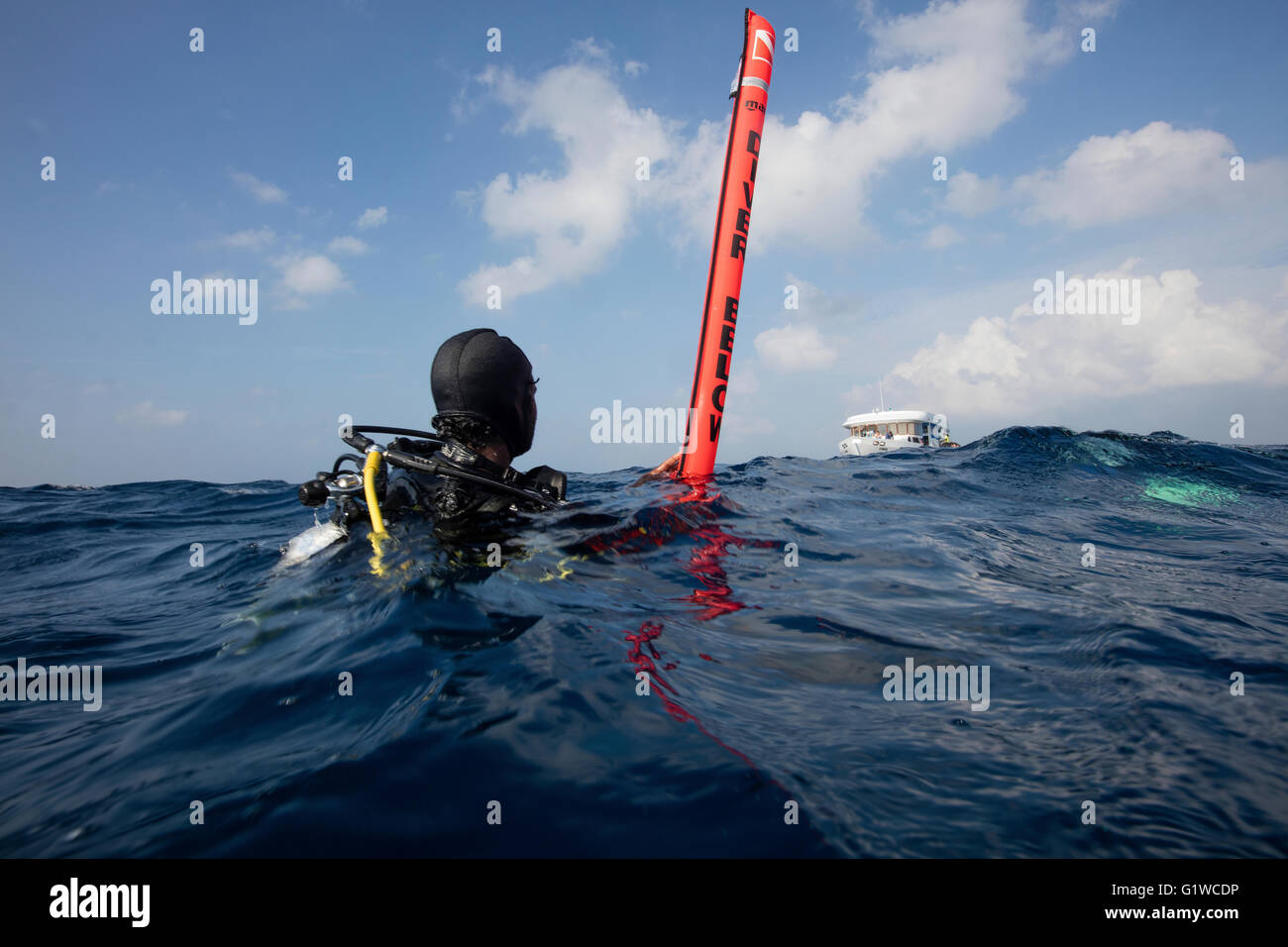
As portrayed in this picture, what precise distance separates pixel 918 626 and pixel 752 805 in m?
2.51

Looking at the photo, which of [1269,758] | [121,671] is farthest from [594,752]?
[121,671]

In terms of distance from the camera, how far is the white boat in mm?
36906

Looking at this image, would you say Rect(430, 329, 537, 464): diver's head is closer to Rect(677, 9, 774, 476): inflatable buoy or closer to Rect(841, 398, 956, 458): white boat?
Rect(677, 9, 774, 476): inflatable buoy

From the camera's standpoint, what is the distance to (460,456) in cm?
520

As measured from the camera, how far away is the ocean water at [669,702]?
1.88m

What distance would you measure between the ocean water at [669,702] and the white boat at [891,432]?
3157 cm

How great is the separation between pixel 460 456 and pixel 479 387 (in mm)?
636

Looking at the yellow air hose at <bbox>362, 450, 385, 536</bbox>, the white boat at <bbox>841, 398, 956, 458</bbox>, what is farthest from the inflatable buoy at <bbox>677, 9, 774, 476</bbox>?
the white boat at <bbox>841, 398, 956, 458</bbox>

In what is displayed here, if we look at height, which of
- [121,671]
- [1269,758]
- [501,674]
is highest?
[501,674]

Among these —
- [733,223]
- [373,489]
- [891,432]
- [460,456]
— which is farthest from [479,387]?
[891,432]

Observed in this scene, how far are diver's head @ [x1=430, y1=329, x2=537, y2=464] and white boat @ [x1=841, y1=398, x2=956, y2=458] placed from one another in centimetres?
3396

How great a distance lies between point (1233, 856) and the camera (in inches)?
71.1
